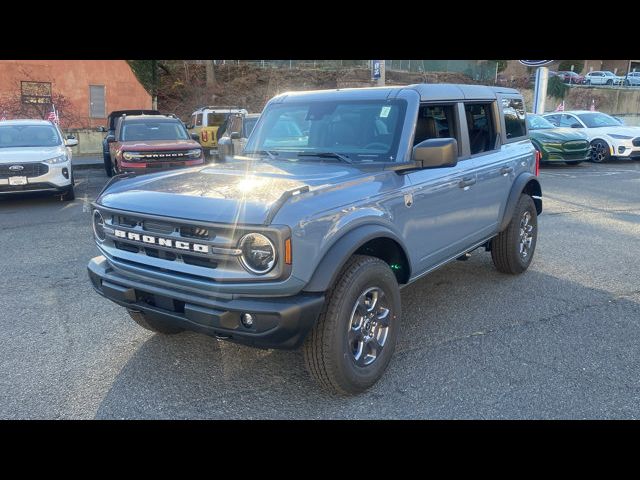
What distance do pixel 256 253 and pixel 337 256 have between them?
0.47 metres

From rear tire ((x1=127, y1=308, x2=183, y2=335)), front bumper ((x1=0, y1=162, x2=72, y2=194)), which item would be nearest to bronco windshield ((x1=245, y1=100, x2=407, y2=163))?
rear tire ((x1=127, y1=308, x2=183, y2=335))

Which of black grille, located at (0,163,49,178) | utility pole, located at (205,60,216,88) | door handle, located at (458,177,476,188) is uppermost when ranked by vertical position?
utility pole, located at (205,60,216,88)

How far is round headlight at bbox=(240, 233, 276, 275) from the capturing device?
2.85m

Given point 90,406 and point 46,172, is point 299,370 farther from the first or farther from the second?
point 46,172

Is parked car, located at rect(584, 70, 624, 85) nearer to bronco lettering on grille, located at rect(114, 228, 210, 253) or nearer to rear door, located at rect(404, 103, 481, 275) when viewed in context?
rear door, located at rect(404, 103, 481, 275)

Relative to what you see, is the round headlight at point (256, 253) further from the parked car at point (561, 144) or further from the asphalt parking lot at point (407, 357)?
the parked car at point (561, 144)

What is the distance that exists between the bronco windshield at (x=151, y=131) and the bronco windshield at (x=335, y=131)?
8881 millimetres

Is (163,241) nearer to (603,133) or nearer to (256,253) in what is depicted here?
(256,253)

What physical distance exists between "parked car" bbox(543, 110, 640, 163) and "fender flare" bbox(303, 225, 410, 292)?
16.2 meters

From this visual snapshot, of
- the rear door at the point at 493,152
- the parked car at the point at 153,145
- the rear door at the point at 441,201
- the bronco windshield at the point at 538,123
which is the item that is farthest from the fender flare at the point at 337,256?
the bronco windshield at the point at 538,123

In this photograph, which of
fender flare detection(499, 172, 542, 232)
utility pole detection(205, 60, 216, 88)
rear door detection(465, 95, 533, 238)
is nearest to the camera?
rear door detection(465, 95, 533, 238)

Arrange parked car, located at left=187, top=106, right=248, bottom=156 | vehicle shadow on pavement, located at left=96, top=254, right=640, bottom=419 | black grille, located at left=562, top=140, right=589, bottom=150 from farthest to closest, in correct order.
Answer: parked car, located at left=187, top=106, right=248, bottom=156 → black grille, located at left=562, top=140, right=589, bottom=150 → vehicle shadow on pavement, located at left=96, top=254, right=640, bottom=419

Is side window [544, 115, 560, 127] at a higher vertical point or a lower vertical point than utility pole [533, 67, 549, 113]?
lower
